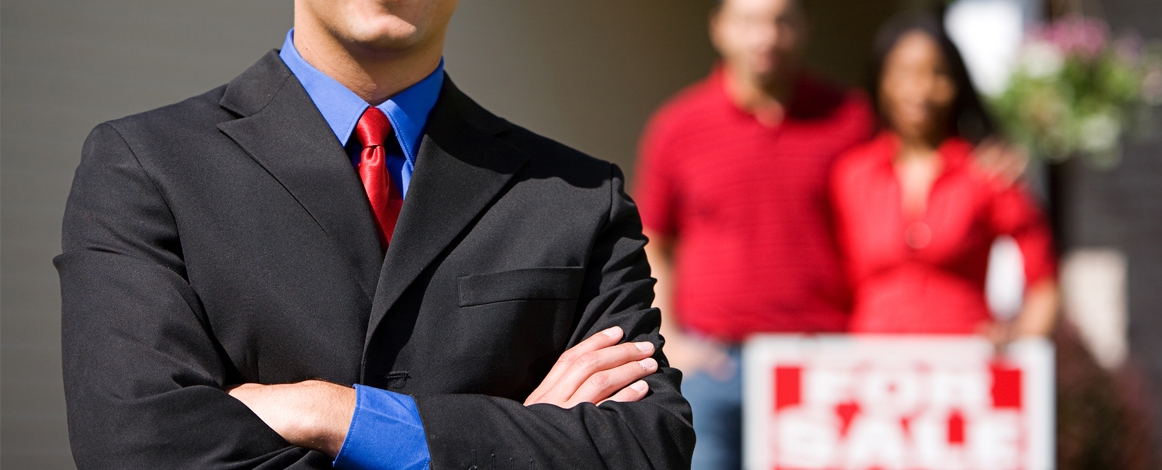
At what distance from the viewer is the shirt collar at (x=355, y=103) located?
168 centimetres

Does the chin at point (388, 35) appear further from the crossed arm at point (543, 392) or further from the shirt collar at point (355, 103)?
the crossed arm at point (543, 392)

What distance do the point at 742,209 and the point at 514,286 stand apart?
2.45 m

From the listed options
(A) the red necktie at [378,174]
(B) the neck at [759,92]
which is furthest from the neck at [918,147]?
(A) the red necktie at [378,174]

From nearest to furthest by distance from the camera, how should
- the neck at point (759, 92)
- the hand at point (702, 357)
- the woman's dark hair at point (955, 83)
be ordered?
the hand at point (702, 357), the neck at point (759, 92), the woman's dark hair at point (955, 83)

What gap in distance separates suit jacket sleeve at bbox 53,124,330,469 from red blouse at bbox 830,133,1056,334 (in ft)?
9.49

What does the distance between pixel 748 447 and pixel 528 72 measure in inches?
115

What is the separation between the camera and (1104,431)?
230 inches

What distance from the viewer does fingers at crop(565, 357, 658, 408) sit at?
1.62 m

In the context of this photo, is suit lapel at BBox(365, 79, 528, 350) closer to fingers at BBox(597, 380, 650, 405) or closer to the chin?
the chin

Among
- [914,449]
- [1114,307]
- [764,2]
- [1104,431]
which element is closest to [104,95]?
[764,2]

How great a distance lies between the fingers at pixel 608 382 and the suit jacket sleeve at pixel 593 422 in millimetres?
24

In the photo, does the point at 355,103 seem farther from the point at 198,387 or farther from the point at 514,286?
the point at 198,387

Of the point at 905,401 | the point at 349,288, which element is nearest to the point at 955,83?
the point at 905,401

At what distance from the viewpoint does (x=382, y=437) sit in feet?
4.85
